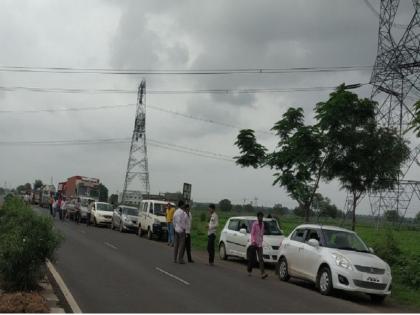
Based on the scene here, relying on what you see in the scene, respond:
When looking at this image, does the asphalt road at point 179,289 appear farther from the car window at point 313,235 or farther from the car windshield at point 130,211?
the car windshield at point 130,211

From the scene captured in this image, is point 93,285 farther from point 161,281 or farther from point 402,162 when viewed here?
point 402,162

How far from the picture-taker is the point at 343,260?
13.5 meters

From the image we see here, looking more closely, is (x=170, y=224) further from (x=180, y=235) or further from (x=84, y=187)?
(x=84, y=187)

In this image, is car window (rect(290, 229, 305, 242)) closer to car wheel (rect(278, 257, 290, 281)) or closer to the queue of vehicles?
the queue of vehicles

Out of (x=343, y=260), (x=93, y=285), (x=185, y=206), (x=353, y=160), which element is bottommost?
(x=93, y=285)

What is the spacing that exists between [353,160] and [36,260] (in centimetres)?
1412

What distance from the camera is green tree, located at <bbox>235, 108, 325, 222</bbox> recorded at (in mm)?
23375

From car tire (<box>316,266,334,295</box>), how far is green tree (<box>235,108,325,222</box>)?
915 centimetres

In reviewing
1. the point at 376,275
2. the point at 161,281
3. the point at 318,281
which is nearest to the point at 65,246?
the point at 161,281

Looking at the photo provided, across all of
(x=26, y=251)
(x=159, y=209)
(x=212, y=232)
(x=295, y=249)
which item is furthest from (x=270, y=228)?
(x=159, y=209)

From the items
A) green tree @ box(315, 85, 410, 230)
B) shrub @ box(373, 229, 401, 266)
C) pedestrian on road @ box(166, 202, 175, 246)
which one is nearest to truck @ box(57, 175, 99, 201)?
pedestrian on road @ box(166, 202, 175, 246)

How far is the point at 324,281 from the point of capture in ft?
45.4

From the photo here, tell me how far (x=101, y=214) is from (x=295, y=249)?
2457cm

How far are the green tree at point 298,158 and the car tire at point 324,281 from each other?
915 centimetres
